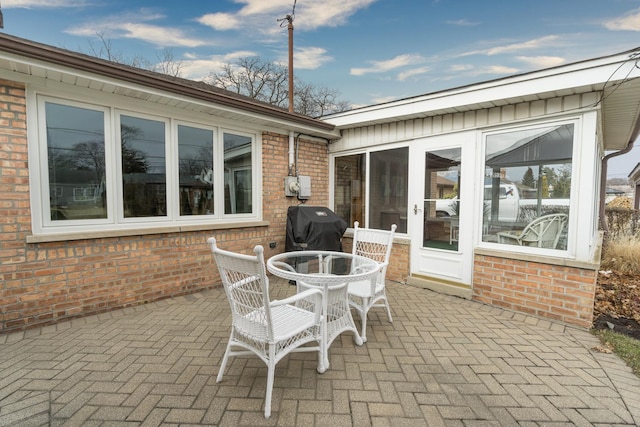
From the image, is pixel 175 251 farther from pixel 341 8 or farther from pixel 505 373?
pixel 341 8

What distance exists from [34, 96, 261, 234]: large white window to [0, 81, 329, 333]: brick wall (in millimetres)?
172

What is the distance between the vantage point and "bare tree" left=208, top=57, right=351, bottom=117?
40.3 feet

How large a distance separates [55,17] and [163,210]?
5.25 meters

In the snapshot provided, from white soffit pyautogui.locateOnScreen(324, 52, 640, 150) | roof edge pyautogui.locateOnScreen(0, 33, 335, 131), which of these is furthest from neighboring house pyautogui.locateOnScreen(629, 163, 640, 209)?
roof edge pyautogui.locateOnScreen(0, 33, 335, 131)

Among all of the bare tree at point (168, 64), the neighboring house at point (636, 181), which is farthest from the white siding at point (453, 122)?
the neighboring house at point (636, 181)

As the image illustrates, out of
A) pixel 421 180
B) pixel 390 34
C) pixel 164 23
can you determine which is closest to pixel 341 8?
pixel 390 34

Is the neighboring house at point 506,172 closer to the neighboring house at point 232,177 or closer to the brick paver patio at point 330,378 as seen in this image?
the neighboring house at point 232,177

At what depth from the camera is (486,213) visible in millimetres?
3797

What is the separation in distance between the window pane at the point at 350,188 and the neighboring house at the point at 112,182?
1234 millimetres

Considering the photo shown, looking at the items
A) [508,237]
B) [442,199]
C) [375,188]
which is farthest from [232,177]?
[508,237]

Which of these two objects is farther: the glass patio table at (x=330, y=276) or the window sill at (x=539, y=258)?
the window sill at (x=539, y=258)

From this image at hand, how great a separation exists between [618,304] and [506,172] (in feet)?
7.86

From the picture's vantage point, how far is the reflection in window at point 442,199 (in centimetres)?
404

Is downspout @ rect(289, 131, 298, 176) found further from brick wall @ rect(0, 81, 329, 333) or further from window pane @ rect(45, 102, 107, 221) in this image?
window pane @ rect(45, 102, 107, 221)
